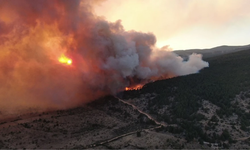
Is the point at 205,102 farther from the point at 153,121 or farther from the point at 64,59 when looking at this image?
the point at 64,59

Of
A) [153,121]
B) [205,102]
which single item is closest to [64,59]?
[153,121]

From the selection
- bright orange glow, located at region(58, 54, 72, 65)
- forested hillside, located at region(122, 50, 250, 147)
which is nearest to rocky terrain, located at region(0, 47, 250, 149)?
forested hillside, located at region(122, 50, 250, 147)

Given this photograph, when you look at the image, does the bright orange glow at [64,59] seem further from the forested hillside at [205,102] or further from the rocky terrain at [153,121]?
the forested hillside at [205,102]

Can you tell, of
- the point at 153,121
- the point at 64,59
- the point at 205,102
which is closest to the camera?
the point at 153,121

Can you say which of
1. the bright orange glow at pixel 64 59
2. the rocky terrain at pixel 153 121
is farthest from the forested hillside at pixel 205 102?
the bright orange glow at pixel 64 59

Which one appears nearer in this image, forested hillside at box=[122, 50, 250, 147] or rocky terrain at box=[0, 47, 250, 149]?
rocky terrain at box=[0, 47, 250, 149]

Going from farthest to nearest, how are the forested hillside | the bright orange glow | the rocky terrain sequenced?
1. the bright orange glow
2. the forested hillside
3. the rocky terrain

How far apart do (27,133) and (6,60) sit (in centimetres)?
2852

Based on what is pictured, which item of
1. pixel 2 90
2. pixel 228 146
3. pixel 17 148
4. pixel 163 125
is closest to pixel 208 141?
pixel 228 146

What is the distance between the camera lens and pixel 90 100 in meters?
58.2

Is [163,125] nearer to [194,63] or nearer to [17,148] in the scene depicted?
[17,148]

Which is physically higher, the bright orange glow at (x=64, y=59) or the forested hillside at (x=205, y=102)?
the bright orange glow at (x=64, y=59)

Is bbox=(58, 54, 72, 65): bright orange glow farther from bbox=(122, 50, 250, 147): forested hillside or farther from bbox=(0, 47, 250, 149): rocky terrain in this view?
bbox=(122, 50, 250, 147): forested hillside

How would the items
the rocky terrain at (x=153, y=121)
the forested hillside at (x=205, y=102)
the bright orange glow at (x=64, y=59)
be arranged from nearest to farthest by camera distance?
the rocky terrain at (x=153, y=121)
the forested hillside at (x=205, y=102)
the bright orange glow at (x=64, y=59)
